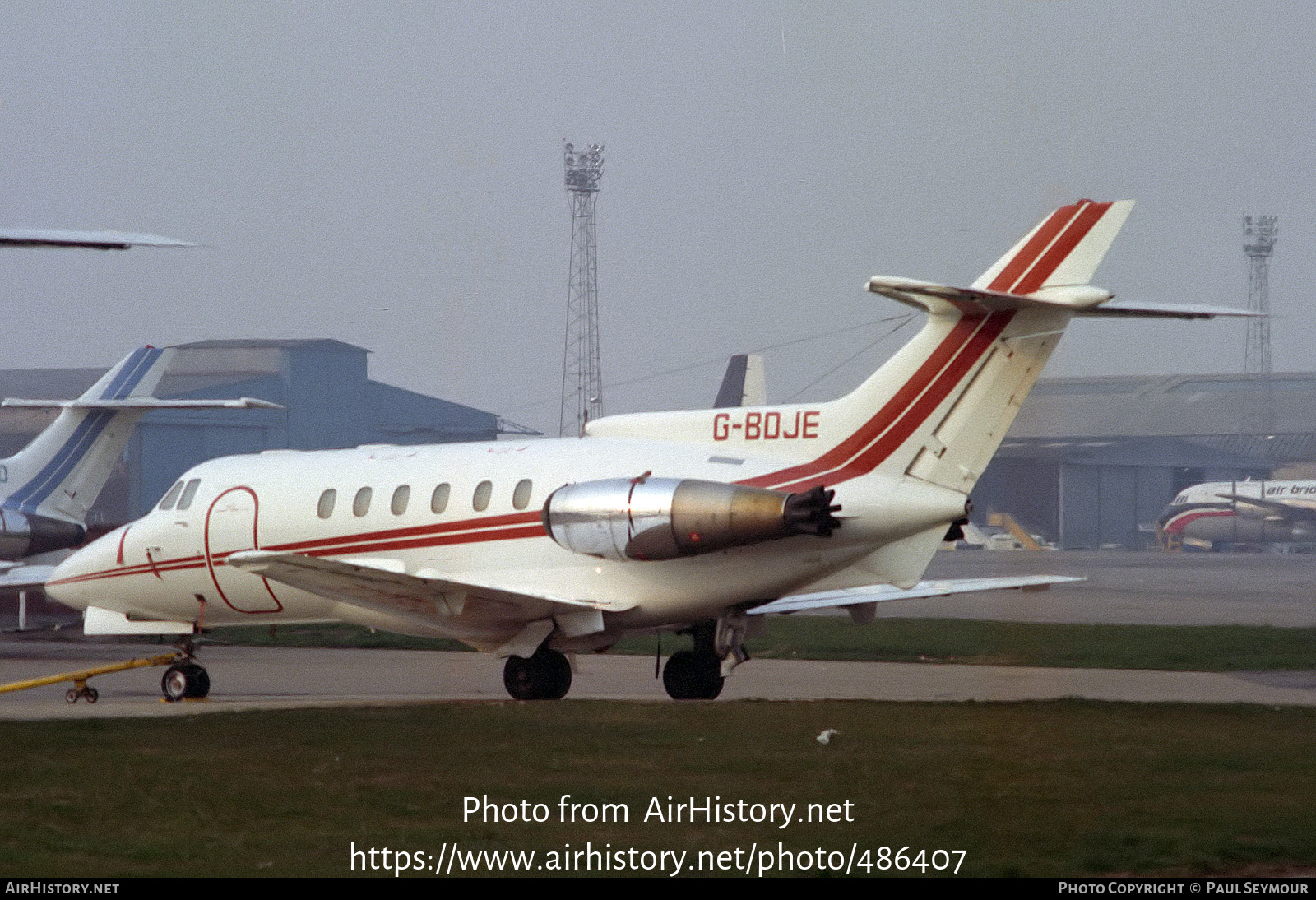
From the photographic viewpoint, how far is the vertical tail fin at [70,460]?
30.5 metres

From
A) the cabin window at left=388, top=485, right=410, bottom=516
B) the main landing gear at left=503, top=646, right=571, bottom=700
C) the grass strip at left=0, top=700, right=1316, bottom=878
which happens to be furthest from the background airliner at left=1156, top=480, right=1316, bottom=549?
the grass strip at left=0, top=700, right=1316, bottom=878

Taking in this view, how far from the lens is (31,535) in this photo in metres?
30.3

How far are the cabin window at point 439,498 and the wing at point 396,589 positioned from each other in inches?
38.3

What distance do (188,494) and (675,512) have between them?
7129 millimetres

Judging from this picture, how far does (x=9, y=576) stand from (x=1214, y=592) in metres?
29.9

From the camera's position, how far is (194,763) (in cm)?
1248

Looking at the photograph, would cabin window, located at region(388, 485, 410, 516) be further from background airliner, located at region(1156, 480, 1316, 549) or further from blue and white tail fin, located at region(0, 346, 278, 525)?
background airliner, located at region(1156, 480, 1316, 549)

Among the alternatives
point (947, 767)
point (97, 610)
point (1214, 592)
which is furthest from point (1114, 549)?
point (947, 767)

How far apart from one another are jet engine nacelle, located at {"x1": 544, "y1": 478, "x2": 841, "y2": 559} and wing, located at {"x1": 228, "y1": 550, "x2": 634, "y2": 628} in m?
0.72

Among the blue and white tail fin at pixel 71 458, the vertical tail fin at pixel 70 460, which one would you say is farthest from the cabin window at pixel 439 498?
the vertical tail fin at pixel 70 460

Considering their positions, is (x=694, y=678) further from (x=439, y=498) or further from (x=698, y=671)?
(x=439, y=498)

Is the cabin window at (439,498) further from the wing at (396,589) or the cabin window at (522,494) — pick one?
the wing at (396,589)

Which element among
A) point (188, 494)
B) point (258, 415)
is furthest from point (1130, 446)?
point (188, 494)

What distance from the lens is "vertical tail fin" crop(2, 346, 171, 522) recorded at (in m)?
30.5
